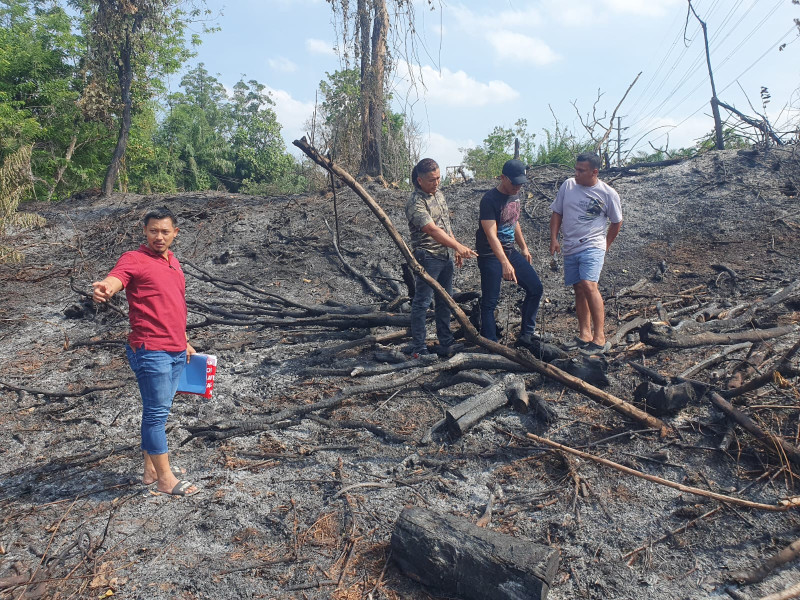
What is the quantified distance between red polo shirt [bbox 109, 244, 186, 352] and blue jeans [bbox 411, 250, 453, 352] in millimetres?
2212

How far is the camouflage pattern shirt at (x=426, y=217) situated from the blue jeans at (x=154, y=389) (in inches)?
90.8

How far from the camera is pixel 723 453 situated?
3.27 meters

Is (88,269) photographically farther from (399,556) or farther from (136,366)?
(399,556)

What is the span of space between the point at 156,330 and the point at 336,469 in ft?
4.65

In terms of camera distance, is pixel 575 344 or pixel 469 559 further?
pixel 575 344

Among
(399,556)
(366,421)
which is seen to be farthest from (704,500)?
(366,421)

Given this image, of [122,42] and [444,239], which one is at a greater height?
[122,42]

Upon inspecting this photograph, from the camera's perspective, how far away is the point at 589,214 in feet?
16.0

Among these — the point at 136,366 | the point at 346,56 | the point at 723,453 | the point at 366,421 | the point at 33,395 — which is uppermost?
the point at 346,56

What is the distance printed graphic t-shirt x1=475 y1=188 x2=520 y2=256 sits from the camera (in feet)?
15.4

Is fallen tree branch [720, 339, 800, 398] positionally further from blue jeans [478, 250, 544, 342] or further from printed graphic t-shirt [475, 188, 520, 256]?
printed graphic t-shirt [475, 188, 520, 256]

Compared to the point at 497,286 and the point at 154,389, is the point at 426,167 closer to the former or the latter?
the point at 497,286

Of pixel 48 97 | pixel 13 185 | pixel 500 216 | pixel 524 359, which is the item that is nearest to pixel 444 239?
pixel 500 216

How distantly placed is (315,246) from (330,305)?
2940mm
